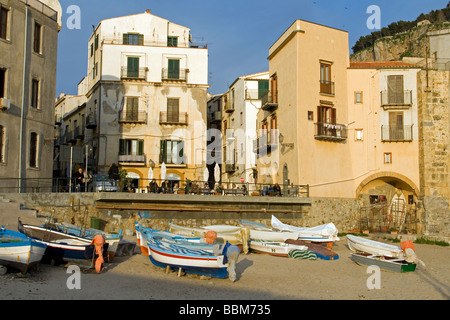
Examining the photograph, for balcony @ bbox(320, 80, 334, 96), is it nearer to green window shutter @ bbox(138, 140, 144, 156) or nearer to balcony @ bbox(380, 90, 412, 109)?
balcony @ bbox(380, 90, 412, 109)

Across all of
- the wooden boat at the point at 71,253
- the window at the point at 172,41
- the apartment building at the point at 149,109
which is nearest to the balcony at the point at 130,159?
the apartment building at the point at 149,109

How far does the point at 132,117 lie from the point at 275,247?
2291 cm

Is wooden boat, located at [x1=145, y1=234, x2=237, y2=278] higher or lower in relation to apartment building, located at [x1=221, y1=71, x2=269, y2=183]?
lower

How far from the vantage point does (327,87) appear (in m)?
33.4

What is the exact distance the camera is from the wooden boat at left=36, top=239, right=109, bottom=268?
1659 centimetres

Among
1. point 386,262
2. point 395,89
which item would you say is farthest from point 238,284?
point 395,89

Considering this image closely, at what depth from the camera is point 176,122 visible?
4184cm

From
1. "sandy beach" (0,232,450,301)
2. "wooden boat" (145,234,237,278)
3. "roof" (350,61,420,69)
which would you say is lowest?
"sandy beach" (0,232,450,301)

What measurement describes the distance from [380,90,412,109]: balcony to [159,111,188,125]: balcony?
677 inches

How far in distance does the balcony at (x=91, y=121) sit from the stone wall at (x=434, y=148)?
27307 mm

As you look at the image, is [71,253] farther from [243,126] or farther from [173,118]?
[243,126]

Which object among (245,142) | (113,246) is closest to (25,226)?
(113,246)

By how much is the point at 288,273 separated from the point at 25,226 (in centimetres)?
1032

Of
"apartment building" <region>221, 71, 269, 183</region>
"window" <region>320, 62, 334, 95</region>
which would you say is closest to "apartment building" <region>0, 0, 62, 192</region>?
"window" <region>320, 62, 334, 95</region>
